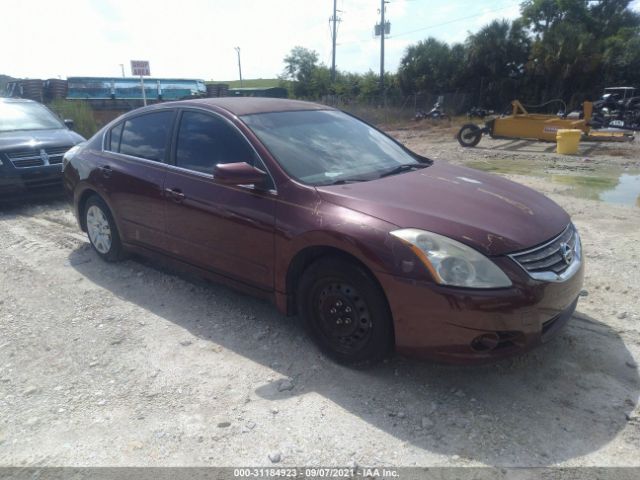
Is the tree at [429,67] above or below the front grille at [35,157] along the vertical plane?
above

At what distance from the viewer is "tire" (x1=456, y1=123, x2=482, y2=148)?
14.7m

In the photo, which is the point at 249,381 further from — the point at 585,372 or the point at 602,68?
the point at 602,68

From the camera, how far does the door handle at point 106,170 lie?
4.79 m

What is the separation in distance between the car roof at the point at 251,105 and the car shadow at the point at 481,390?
5.34ft

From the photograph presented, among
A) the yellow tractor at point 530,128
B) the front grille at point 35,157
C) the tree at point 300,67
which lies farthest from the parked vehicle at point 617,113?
the tree at point 300,67

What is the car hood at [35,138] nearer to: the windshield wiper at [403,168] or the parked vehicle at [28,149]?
the parked vehicle at [28,149]

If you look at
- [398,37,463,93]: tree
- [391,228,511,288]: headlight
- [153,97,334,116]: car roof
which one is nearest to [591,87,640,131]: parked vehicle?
[153,97,334,116]: car roof

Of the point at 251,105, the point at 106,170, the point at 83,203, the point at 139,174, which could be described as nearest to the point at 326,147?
the point at 251,105

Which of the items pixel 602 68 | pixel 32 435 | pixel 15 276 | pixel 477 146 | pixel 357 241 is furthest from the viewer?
pixel 602 68

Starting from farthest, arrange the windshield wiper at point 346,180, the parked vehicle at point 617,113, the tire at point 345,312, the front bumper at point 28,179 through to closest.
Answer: the parked vehicle at point 617,113
the front bumper at point 28,179
the windshield wiper at point 346,180
the tire at point 345,312

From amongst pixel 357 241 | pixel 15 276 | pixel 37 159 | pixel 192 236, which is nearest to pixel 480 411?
pixel 357 241

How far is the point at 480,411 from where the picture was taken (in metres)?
2.84

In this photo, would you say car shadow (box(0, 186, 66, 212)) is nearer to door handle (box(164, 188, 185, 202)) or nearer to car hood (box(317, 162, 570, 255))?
door handle (box(164, 188, 185, 202))

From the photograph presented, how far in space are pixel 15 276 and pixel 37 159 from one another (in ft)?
11.0
